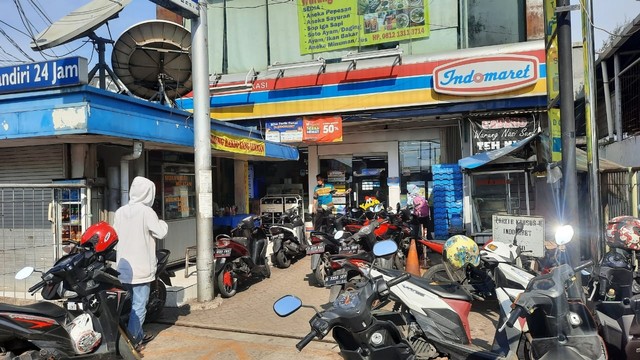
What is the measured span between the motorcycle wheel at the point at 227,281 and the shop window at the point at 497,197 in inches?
224

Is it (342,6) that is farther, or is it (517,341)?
(342,6)

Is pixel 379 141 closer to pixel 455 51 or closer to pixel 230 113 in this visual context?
pixel 455 51

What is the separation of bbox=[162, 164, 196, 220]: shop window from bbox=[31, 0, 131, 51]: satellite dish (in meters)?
3.01

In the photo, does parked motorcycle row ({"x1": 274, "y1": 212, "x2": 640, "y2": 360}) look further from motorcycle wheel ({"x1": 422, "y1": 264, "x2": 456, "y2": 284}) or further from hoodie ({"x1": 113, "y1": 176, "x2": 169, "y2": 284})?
hoodie ({"x1": 113, "y1": 176, "x2": 169, "y2": 284})

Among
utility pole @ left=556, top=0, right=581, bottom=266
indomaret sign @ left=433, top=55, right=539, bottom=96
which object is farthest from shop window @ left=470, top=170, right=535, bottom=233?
utility pole @ left=556, top=0, right=581, bottom=266

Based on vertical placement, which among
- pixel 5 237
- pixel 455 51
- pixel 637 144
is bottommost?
pixel 5 237

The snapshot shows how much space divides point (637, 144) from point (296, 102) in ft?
26.6

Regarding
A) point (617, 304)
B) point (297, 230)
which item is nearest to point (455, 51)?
point (297, 230)

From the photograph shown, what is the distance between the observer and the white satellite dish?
21.9ft

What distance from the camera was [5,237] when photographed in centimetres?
729

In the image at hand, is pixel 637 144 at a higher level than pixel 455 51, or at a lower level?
lower

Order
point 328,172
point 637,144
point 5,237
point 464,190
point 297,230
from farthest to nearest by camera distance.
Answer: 1. point 328,172
2. point 464,190
3. point 297,230
4. point 637,144
5. point 5,237

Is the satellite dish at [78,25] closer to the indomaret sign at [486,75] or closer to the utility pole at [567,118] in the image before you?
the utility pole at [567,118]

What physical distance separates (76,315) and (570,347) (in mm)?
4149
